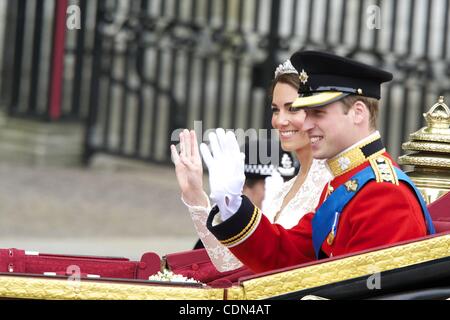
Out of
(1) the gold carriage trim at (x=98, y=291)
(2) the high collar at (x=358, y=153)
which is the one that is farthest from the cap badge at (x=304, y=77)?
(1) the gold carriage trim at (x=98, y=291)

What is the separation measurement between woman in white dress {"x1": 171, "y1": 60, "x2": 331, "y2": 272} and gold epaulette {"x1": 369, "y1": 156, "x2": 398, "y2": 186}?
0.47 metres

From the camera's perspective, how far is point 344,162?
12.9 ft

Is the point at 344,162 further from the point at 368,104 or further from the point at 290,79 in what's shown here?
the point at 290,79

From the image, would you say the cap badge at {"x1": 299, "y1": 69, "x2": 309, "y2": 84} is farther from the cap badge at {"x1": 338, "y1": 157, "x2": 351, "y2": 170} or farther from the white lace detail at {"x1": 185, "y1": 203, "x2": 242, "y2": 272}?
the white lace detail at {"x1": 185, "y1": 203, "x2": 242, "y2": 272}

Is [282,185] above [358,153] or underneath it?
underneath

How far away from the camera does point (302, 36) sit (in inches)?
486

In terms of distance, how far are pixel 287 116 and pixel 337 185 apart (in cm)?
71

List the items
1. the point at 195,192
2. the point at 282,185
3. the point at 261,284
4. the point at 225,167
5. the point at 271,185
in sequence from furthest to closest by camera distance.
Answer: the point at 271,185 < the point at 282,185 < the point at 195,192 < the point at 225,167 < the point at 261,284

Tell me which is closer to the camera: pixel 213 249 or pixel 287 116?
pixel 213 249

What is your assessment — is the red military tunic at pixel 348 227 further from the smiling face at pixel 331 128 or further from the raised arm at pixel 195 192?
the raised arm at pixel 195 192

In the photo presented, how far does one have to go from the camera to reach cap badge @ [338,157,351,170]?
3.92 m

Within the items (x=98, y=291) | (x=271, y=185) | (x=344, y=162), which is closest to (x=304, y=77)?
(x=344, y=162)

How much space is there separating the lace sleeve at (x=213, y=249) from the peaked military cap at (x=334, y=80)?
1.82 feet

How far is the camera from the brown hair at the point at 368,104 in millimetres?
3879
